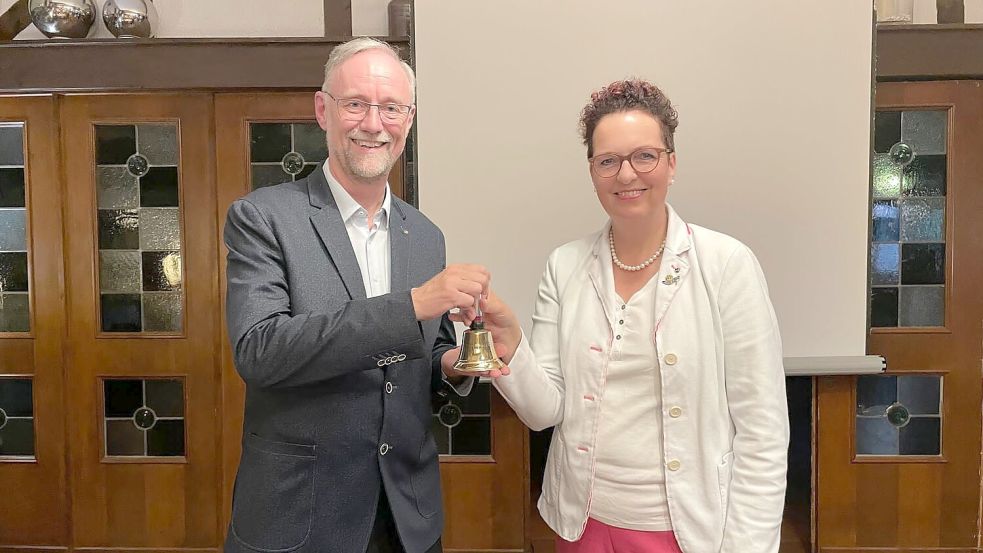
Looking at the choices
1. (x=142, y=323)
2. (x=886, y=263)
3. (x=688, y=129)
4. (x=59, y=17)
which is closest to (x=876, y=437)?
(x=886, y=263)

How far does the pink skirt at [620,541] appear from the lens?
147 cm

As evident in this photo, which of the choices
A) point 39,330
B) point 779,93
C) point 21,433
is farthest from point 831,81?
point 21,433

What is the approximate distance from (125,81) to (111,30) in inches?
10.9

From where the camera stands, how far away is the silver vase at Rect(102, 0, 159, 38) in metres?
2.91

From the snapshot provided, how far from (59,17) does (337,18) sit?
1200mm

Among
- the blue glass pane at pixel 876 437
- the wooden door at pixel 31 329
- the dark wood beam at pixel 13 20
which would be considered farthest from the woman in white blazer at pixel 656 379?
the dark wood beam at pixel 13 20

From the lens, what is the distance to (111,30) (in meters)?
2.94

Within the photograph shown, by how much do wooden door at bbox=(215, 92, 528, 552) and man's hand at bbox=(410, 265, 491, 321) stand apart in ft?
5.68

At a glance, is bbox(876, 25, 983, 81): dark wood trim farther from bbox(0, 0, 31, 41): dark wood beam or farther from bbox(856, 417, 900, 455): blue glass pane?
bbox(0, 0, 31, 41): dark wood beam

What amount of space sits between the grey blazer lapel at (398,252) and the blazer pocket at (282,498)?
0.39 m

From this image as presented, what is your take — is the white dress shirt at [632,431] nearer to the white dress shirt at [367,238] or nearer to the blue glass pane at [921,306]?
the white dress shirt at [367,238]

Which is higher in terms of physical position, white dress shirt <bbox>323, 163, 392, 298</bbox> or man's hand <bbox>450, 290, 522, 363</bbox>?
white dress shirt <bbox>323, 163, 392, 298</bbox>

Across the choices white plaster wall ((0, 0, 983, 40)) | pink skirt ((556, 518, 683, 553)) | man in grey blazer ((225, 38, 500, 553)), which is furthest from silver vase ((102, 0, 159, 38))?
pink skirt ((556, 518, 683, 553))

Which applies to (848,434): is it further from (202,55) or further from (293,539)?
(202,55)
